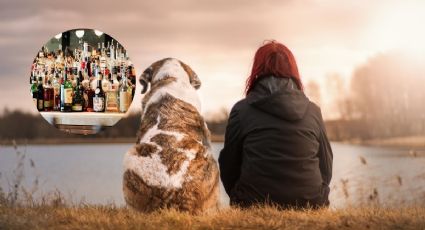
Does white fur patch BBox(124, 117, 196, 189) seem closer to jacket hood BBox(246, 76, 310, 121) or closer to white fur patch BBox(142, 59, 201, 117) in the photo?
white fur patch BBox(142, 59, 201, 117)

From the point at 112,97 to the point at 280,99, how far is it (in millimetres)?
3158

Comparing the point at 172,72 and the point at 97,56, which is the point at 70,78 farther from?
the point at 172,72

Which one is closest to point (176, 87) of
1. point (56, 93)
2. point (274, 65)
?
point (274, 65)

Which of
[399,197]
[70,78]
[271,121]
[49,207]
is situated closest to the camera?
[271,121]

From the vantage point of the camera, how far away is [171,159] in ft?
22.4

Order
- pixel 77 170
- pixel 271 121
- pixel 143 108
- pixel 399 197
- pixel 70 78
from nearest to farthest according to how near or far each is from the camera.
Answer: pixel 271 121, pixel 143 108, pixel 70 78, pixel 399 197, pixel 77 170

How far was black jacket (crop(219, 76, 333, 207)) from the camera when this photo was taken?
702 centimetres

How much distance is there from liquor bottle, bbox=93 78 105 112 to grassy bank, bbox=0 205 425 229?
6.54 feet

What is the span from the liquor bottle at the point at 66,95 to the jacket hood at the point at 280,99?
3.37 metres

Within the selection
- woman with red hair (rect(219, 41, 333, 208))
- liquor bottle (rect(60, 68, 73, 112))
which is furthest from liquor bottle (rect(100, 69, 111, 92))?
woman with red hair (rect(219, 41, 333, 208))

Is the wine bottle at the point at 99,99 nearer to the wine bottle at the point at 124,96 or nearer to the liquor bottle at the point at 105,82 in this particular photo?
the liquor bottle at the point at 105,82

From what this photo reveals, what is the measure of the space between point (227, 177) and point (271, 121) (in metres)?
0.98

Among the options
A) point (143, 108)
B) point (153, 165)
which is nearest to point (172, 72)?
point (143, 108)

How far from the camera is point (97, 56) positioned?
30.9 feet
